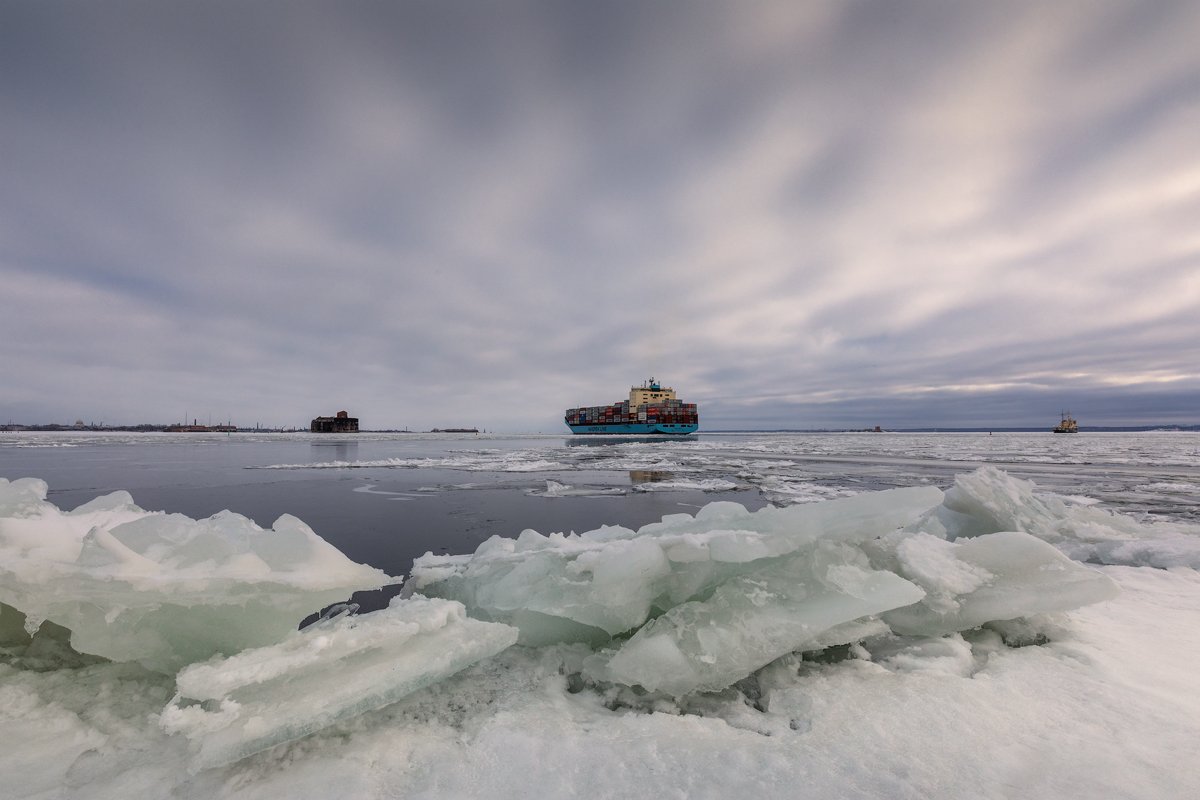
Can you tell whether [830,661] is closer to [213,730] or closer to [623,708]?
[623,708]

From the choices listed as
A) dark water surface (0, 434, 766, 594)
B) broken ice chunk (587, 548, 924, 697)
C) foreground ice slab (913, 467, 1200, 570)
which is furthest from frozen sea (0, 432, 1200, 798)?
dark water surface (0, 434, 766, 594)

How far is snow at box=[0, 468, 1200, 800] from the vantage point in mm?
1483

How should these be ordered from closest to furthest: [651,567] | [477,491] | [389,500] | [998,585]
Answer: [651,567] < [998,585] < [389,500] < [477,491]

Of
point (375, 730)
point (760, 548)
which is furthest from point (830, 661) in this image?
point (375, 730)

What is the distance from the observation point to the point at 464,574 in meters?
2.94

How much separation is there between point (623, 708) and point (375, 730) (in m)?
0.96

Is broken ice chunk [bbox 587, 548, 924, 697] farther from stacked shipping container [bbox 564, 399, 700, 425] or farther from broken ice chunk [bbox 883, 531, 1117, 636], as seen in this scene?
stacked shipping container [bbox 564, 399, 700, 425]

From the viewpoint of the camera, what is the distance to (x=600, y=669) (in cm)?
220

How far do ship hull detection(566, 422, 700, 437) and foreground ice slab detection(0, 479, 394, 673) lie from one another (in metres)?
72.4

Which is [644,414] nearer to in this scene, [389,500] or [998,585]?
[389,500]

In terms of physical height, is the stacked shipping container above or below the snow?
above

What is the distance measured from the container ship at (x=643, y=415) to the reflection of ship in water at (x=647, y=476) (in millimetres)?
62144

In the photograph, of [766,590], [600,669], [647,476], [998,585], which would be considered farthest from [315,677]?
[647,476]

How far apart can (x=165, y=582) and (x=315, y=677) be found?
68 centimetres
